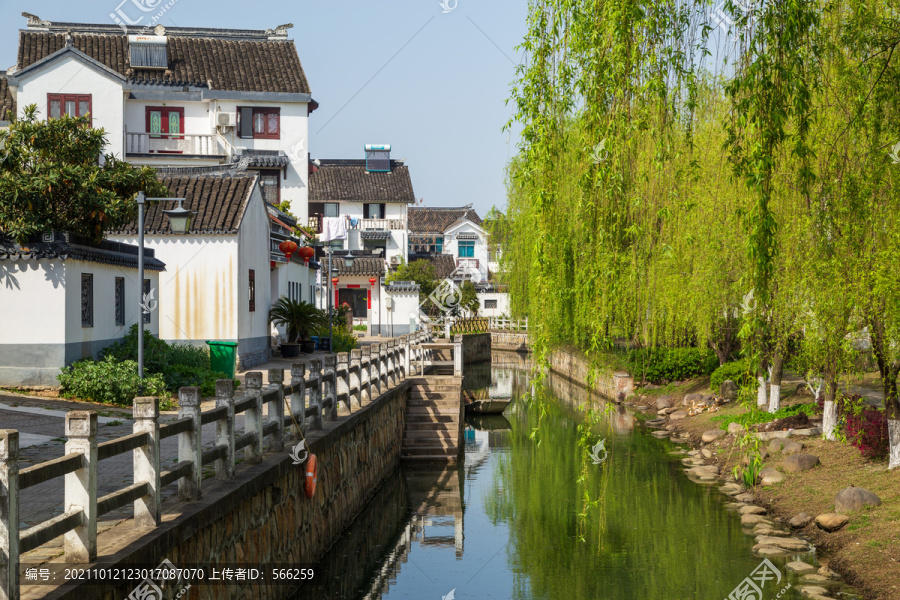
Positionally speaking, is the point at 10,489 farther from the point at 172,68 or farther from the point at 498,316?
the point at 498,316

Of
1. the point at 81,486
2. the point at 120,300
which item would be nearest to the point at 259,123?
the point at 120,300

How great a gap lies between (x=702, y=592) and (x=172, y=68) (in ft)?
103

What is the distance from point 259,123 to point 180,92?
3.42 metres

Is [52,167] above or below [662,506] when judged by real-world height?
above

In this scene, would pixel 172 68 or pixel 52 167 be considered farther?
pixel 172 68

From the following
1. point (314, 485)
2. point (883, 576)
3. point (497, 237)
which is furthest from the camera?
point (497, 237)

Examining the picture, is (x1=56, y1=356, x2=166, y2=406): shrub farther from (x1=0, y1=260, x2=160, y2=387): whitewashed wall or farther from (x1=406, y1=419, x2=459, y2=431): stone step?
(x1=406, y1=419, x2=459, y2=431): stone step

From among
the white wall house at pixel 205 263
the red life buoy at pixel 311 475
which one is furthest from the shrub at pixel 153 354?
the red life buoy at pixel 311 475

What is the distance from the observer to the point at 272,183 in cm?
3681

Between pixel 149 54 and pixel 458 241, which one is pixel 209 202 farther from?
pixel 458 241

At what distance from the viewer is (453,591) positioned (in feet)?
37.2

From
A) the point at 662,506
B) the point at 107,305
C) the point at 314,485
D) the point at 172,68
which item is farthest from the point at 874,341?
the point at 172,68

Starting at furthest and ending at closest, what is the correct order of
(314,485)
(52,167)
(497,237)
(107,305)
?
(497,237)
(107,305)
(52,167)
(314,485)

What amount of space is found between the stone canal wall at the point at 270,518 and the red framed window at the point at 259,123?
22.8 metres
